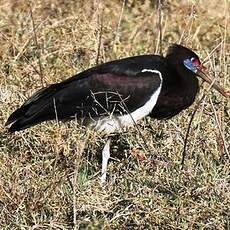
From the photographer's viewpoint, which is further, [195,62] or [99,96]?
[195,62]

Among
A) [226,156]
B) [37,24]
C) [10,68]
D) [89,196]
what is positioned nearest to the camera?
[89,196]

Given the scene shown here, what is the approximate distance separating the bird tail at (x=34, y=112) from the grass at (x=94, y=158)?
4.6 inches

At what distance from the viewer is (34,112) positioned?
468cm

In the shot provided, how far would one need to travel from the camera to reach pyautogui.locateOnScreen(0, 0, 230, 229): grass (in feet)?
12.7

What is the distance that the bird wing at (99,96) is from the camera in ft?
15.5

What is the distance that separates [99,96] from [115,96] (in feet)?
0.29

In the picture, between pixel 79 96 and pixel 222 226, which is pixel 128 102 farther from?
pixel 222 226

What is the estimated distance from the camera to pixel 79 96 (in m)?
4.79

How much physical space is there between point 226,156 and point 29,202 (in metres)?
1.11

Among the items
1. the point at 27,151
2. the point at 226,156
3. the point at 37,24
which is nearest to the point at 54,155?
the point at 27,151

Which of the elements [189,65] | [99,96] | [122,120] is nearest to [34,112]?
[99,96]

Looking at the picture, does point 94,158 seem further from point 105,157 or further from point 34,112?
point 34,112

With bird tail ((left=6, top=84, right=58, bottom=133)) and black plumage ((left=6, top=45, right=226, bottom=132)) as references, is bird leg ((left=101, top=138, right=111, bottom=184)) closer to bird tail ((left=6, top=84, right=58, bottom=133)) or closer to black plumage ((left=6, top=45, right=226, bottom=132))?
black plumage ((left=6, top=45, right=226, bottom=132))

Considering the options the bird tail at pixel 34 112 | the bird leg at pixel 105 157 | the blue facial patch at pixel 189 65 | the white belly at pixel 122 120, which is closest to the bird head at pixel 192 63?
the blue facial patch at pixel 189 65
